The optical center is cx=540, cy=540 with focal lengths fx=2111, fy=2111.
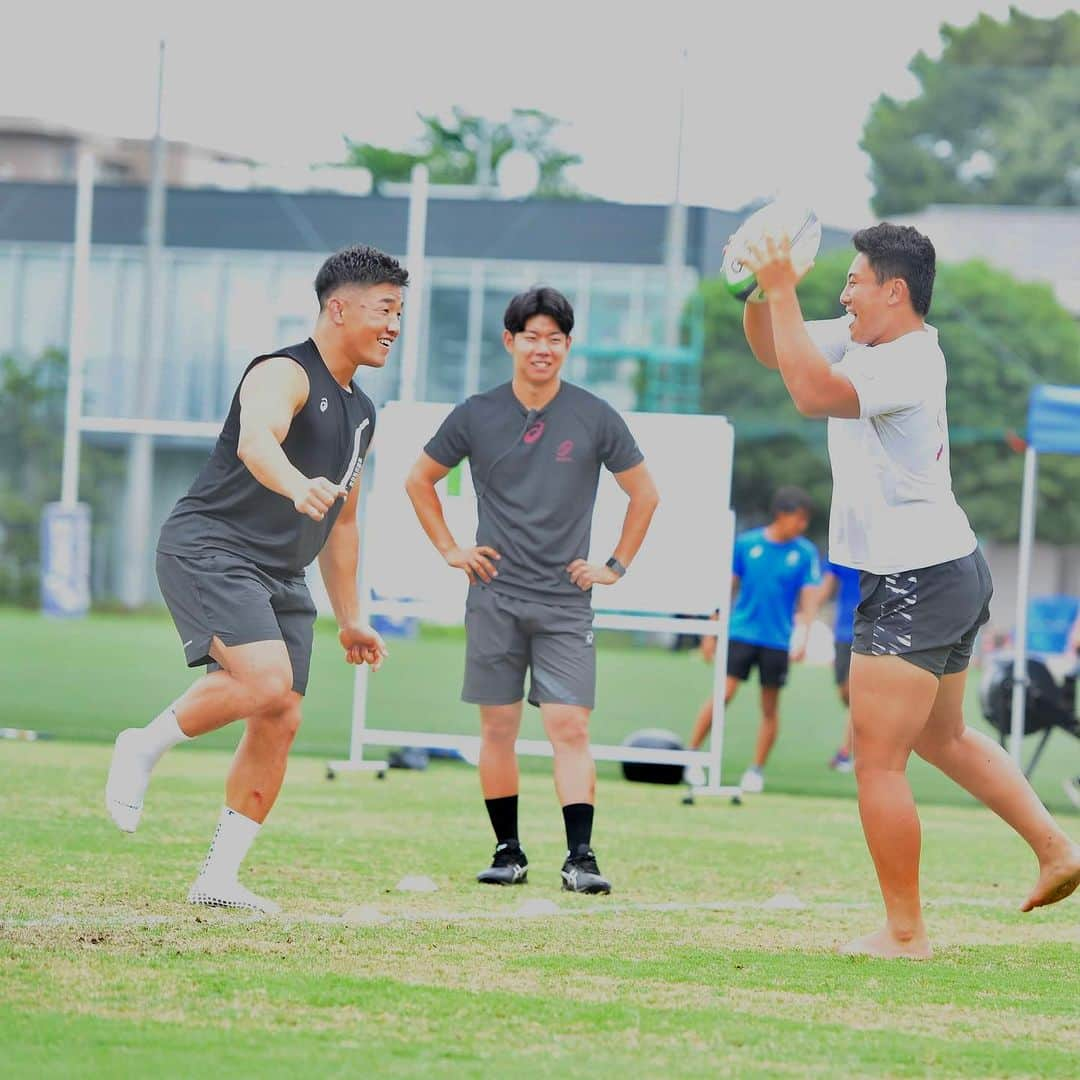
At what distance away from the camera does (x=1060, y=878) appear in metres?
5.87

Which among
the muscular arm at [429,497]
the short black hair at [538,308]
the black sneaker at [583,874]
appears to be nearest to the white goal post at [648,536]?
the muscular arm at [429,497]

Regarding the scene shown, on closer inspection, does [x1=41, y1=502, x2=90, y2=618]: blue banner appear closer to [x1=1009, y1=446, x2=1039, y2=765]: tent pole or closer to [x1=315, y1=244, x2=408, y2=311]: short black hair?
[x1=1009, y1=446, x2=1039, y2=765]: tent pole

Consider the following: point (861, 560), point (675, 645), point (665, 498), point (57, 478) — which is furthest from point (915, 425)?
point (57, 478)

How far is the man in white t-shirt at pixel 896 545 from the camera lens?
5598mm

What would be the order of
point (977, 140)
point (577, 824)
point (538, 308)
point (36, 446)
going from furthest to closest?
point (977, 140)
point (36, 446)
point (538, 308)
point (577, 824)

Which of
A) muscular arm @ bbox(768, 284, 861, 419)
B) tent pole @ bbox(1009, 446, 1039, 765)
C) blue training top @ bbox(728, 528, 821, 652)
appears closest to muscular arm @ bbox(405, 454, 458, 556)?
muscular arm @ bbox(768, 284, 861, 419)

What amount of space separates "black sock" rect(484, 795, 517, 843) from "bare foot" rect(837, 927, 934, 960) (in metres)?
1.99

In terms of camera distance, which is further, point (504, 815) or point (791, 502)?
point (791, 502)

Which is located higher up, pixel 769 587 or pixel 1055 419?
pixel 1055 419

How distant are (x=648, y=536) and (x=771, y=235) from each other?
5662 millimetres

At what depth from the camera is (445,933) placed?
577 cm

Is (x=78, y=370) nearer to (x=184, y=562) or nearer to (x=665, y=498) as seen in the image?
(x=665, y=498)

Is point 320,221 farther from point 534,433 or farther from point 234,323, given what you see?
point 534,433

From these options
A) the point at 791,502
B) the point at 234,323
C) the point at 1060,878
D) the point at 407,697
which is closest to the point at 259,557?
the point at 1060,878
